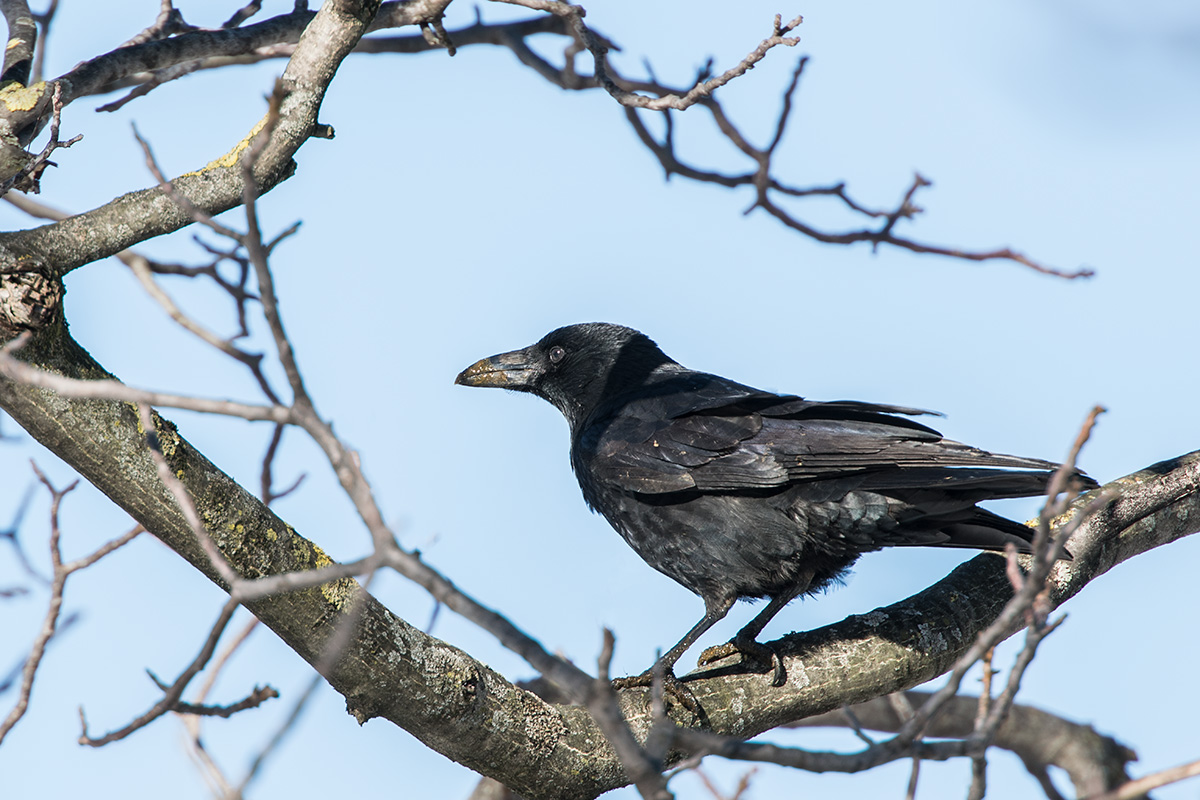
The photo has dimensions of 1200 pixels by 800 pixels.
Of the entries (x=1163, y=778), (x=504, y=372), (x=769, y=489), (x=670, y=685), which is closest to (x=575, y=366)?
(x=504, y=372)

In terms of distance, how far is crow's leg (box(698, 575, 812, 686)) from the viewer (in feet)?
13.7

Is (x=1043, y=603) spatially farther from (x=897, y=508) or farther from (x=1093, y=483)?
(x=897, y=508)

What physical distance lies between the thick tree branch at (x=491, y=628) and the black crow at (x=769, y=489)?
261 mm

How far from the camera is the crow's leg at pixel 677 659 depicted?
3.96 m

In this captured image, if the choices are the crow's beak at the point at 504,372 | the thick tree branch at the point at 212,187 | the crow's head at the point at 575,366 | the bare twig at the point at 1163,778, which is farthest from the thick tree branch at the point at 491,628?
the crow's beak at the point at 504,372

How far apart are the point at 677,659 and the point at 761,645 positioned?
352 millimetres

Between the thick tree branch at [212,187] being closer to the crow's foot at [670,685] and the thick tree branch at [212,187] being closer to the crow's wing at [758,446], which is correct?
the crow's wing at [758,446]

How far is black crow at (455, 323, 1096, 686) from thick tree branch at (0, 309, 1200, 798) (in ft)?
0.86

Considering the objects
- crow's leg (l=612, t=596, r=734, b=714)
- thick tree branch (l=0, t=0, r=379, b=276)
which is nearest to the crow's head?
crow's leg (l=612, t=596, r=734, b=714)

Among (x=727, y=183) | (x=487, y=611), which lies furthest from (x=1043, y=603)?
(x=727, y=183)

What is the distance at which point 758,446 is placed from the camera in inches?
180

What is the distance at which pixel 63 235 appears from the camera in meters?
2.95

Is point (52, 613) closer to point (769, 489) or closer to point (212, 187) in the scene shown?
point (212, 187)

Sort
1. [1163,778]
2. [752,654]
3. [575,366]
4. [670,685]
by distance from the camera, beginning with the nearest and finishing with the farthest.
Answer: [1163,778]
[670,685]
[752,654]
[575,366]
